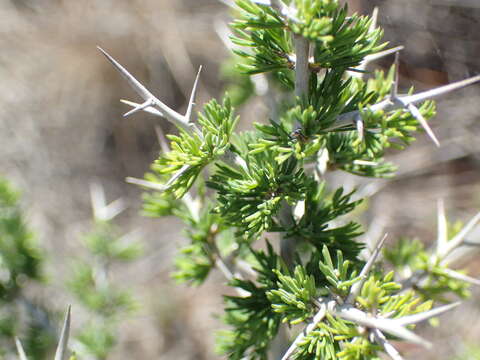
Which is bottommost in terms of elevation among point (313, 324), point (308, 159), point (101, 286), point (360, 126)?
point (101, 286)

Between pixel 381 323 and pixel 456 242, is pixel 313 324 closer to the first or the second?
pixel 381 323

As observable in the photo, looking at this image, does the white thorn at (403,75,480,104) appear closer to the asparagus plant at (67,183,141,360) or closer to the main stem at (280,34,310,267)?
the main stem at (280,34,310,267)

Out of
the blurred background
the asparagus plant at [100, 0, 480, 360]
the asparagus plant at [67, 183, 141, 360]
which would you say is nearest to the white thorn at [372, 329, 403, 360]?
the asparagus plant at [100, 0, 480, 360]

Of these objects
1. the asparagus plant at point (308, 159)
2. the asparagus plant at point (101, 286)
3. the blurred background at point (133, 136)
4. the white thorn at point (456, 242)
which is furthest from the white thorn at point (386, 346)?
the blurred background at point (133, 136)

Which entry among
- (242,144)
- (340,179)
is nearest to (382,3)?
(340,179)

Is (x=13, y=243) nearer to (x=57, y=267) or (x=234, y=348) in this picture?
(x=234, y=348)

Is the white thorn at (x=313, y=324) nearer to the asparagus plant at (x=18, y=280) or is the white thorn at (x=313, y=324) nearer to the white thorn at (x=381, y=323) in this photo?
the white thorn at (x=381, y=323)

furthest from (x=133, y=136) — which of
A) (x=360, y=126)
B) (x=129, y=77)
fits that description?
(x=360, y=126)

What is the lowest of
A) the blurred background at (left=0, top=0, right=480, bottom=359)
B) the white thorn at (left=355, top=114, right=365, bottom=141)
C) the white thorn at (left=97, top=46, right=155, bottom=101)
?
the blurred background at (left=0, top=0, right=480, bottom=359)
